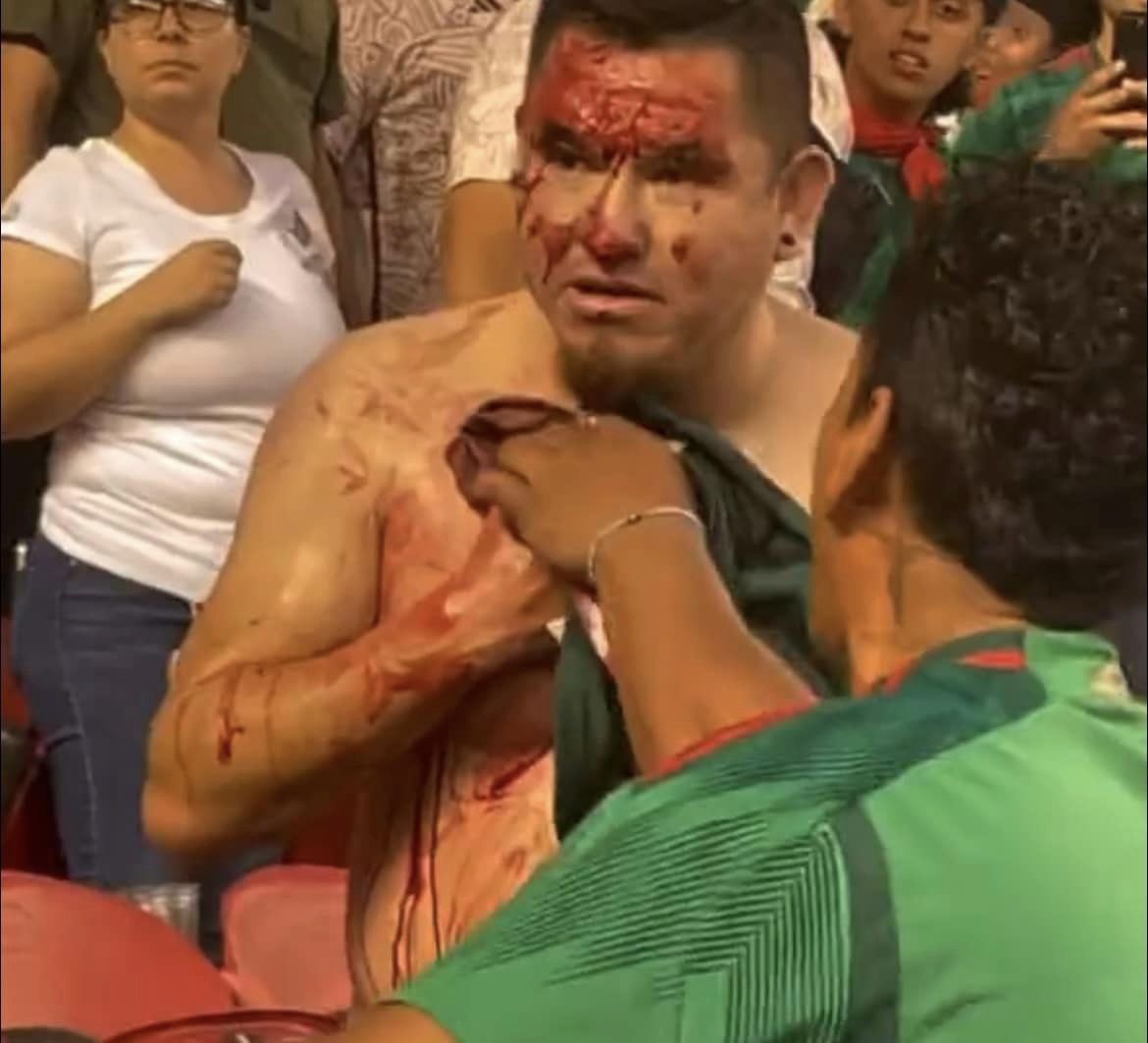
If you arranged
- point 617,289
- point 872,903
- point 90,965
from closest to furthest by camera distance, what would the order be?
1. point 872,903
2. point 617,289
3. point 90,965

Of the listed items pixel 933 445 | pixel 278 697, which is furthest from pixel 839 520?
A: pixel 278 697

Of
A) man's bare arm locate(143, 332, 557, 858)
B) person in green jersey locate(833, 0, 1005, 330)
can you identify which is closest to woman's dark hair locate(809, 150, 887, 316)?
person in green jersey locate(833, 0, 1005, 330)

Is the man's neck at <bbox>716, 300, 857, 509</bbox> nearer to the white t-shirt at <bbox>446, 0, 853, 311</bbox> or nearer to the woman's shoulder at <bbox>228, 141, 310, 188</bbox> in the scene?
the white t-shirt at <bbox>446, 0, 853, 311</bbox>

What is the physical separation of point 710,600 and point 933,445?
7 cm

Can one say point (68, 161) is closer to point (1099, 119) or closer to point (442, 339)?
point (442, 339)

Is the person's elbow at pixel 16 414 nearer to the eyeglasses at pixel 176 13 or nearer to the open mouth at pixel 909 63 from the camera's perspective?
the eyeglasses at pixel 176 13

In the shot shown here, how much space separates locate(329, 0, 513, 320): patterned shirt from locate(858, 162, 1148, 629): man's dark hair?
0.16m

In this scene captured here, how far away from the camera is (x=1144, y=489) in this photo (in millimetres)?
605

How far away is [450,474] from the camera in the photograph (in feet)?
2.27

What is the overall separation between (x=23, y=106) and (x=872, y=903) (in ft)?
1.12

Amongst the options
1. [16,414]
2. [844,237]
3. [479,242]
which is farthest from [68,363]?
[844,237]

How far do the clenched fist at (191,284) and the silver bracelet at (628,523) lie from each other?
15 centimetres

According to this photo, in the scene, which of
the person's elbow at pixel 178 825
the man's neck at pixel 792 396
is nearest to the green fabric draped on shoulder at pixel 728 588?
the man's neck at pixel 792 396

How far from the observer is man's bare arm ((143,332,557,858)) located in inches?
27.0
